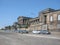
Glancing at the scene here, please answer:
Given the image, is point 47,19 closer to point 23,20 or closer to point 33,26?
point 33,26

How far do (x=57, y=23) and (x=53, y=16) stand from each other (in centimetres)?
368

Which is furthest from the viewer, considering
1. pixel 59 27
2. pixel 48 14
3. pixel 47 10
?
pixel 47 10

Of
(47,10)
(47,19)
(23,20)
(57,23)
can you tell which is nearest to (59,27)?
(57,23)

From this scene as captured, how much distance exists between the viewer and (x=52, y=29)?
2965 inches

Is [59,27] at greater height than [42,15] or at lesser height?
lesser

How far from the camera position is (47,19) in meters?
82.4

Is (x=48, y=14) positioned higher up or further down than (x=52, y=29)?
higher up

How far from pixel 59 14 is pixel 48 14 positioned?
25.0ft

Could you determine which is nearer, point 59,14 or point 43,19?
point 59,14

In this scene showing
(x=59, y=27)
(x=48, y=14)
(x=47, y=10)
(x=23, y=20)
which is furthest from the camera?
(x=23, y=20)

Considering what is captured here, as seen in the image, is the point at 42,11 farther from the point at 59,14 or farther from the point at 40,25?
the point at 59,14

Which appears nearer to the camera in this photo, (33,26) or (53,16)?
(53,16)

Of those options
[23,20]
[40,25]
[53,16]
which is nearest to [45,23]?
[40,25]

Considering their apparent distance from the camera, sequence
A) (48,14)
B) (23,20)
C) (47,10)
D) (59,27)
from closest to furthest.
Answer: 1. (59,27)
2. (48,14)
3. (47,10)
4. (23,20)
